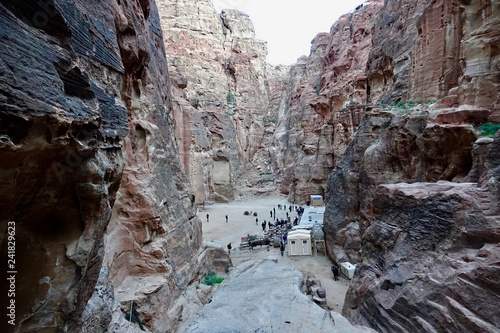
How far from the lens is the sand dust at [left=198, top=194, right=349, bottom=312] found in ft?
40.0

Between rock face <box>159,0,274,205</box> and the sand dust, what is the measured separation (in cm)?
429

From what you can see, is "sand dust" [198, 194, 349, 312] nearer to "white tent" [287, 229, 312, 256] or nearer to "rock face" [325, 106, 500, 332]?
"white tent" [287, 229, 312, 256]

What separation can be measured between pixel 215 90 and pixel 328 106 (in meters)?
23.9

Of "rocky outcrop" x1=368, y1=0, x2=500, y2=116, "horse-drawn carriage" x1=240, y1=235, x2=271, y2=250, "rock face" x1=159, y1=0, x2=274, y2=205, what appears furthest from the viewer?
"rock face" x1=159, y1=0, x2=274, y2=205

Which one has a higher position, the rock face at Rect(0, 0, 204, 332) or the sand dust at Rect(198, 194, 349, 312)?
the rock face at Rect(0, 0, 204, 332)

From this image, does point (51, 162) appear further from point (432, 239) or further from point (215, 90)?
point (215, 90)

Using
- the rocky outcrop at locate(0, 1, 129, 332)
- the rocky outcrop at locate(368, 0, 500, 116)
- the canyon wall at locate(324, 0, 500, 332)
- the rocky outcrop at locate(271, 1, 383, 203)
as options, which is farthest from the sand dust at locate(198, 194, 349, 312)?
the rocky outcrop at locate(0, 1, 129, 332)

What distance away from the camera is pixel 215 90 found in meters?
50.3

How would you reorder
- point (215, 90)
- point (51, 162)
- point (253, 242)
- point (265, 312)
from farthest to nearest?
point (215, 90), point (253, 242), point (265, 312), point (51, 162)

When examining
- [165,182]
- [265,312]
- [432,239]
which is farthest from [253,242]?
[432,239]

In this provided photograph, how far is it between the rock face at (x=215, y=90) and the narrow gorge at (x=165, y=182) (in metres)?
17.4

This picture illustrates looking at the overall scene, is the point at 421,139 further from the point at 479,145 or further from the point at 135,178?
the point at 135,178

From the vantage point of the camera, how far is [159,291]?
8.12m

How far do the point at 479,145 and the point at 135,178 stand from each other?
10.2 metres
